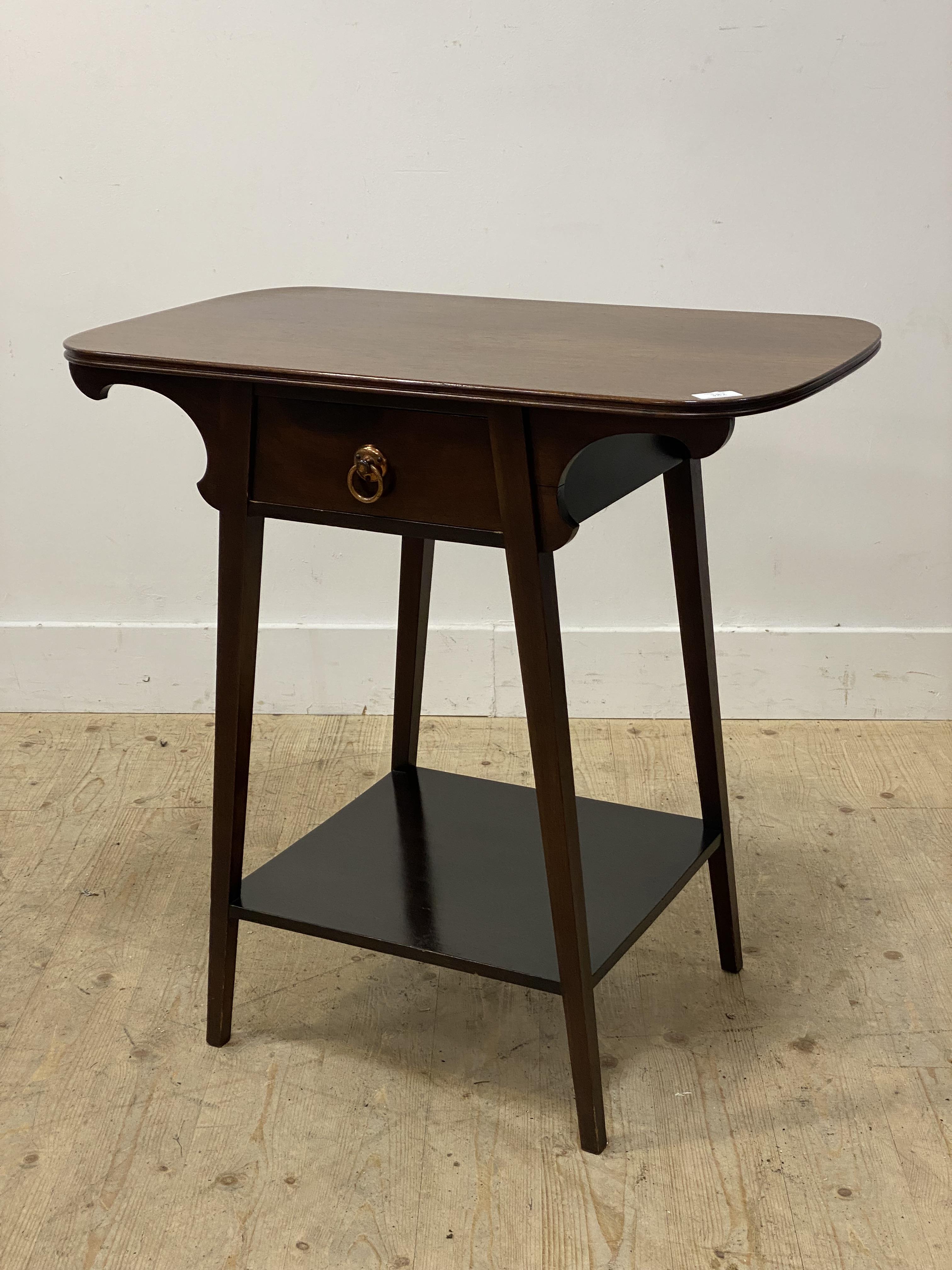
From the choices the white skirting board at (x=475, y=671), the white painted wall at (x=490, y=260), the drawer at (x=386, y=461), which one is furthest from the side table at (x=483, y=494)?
the white skirting board at (x=475, y=671)

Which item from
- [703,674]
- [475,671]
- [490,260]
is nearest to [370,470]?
[703,674]

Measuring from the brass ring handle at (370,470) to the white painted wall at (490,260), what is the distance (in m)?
1.40

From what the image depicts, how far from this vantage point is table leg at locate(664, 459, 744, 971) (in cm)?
187

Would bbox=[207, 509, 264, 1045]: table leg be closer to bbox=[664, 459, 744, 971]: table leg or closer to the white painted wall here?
bbox=[664, 459, 744, 971]: table leg

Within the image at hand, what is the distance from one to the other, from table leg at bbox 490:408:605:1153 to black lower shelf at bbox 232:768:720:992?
57mm

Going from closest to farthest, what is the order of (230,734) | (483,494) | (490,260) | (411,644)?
(483,494)
(230,734)
(411,644)
(490,260)

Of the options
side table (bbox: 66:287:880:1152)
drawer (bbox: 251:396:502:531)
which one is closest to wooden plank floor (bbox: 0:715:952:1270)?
side table (bbox: 66:287:880:1152)

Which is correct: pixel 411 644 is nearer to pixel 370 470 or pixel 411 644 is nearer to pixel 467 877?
pixel 467 877

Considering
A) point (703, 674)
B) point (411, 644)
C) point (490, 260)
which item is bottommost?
point (411, 644)

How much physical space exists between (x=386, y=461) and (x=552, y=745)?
398mm

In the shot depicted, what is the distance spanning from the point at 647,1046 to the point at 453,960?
396 millimetres

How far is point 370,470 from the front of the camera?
155cm

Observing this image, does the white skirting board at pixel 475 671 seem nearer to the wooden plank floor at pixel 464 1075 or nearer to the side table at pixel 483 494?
the wooden plank floor at pixel 464 1075

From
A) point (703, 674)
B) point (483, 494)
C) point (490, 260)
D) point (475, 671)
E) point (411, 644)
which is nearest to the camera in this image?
point (483, 494)
